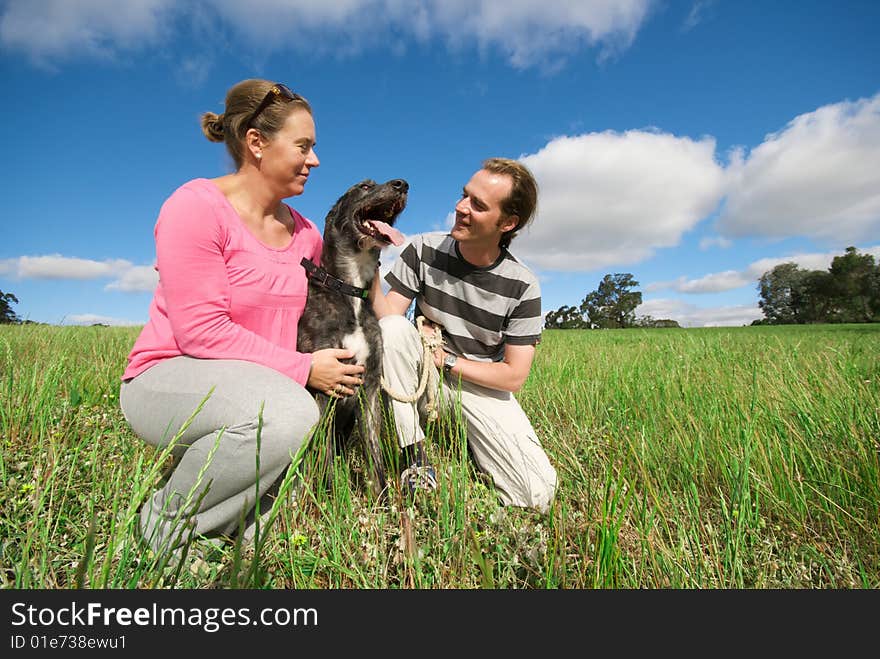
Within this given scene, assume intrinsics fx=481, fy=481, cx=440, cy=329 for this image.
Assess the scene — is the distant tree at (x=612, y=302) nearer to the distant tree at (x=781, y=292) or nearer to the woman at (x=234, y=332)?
the distant tree at (x=781, y=292)

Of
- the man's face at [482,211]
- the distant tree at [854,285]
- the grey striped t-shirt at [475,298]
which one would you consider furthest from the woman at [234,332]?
the distant tree at [854,285]

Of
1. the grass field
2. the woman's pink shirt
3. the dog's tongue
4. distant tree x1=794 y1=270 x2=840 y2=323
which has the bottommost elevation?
the grass field

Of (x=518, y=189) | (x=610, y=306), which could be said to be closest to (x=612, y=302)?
(x=610, y=306)

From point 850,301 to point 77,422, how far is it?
257ft

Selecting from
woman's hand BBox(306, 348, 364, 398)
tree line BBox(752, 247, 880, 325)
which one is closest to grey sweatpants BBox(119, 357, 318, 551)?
woman's hand BBox(306, 348, 364, 398)

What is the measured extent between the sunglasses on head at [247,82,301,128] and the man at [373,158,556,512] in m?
1.24

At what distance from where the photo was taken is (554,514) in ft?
6.15

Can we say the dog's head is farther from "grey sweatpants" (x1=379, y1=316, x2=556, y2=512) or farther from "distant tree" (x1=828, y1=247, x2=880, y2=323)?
"distant tree" (x1=828, y1=247, x2=880, y2=323)

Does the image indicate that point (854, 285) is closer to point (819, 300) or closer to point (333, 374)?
point (819, 300)

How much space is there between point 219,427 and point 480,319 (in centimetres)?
179

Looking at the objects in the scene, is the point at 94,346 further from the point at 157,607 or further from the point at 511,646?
the point at 511,646

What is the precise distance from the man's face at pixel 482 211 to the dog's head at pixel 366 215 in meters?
0.42

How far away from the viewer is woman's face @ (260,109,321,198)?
2598 millimetres

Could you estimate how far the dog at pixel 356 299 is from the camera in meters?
2.91
